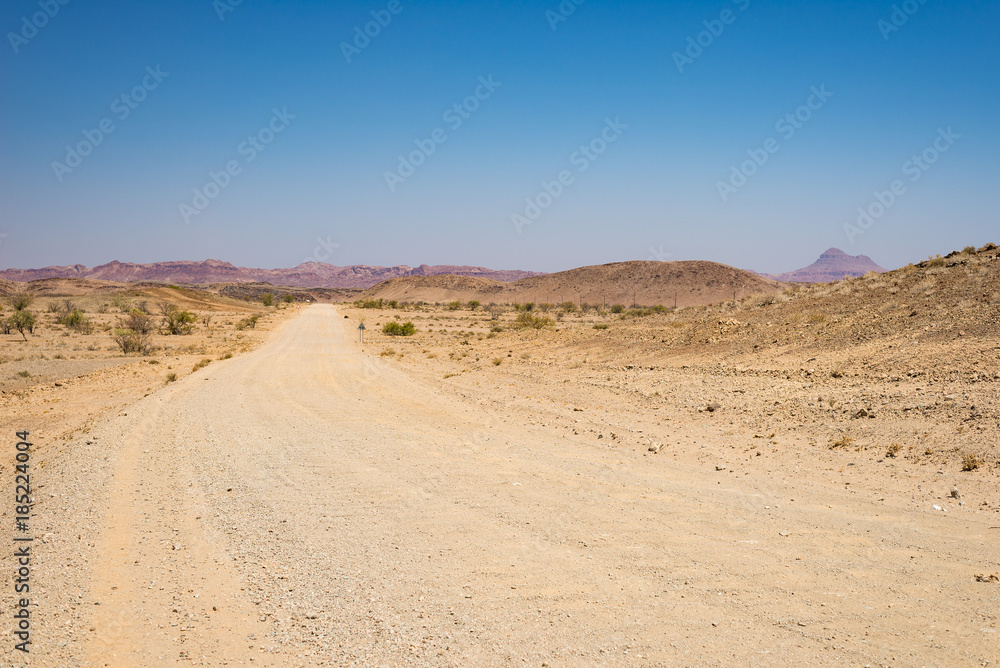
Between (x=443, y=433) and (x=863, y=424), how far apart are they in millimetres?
7695

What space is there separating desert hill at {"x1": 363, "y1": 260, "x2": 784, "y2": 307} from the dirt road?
99735mm

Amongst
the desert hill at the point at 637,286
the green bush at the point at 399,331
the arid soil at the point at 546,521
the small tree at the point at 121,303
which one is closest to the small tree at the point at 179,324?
the green bush at the point at 399,331

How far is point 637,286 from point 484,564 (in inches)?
4723

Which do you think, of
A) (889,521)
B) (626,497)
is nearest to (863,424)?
(889,521)

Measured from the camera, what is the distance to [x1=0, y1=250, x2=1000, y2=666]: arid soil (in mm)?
4633

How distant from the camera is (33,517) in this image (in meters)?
6.98

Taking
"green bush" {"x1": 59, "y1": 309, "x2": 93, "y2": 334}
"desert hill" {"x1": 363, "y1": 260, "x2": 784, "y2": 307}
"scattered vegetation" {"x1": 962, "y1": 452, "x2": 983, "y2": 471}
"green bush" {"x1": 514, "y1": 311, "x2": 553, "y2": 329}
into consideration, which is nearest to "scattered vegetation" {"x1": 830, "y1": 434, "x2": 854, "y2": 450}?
"scattered vegetation" {"x1": 962, "y1": 452, "x2": 983, "y2": 471}

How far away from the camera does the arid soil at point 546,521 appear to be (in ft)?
15.2

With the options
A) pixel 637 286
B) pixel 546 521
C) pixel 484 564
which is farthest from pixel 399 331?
pixel 637 286

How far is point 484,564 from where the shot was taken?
5.85 m

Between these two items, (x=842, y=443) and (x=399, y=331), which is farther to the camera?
(x=399, y=331)

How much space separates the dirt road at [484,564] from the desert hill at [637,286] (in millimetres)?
99735

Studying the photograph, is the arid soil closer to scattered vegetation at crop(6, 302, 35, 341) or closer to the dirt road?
the dirt road

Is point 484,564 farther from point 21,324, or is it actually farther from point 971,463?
point 21,324
